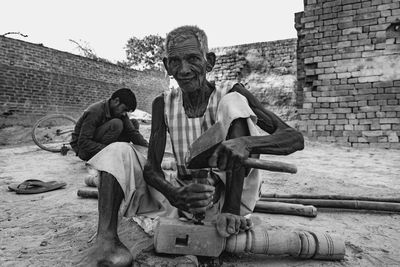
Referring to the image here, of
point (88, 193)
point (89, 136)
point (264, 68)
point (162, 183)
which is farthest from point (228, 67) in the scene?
point (162, 183)

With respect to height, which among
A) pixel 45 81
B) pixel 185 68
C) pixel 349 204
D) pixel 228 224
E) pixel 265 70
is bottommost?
pixel 349 204

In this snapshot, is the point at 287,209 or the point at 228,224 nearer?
the point at 228,224

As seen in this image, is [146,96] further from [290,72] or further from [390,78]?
[390,78]

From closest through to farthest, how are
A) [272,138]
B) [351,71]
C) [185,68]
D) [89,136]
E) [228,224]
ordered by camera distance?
[228,224], [272,138], [185,68], [89,136], [351,71]

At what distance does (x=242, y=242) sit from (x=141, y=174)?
2.11 ft

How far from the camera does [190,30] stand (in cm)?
165

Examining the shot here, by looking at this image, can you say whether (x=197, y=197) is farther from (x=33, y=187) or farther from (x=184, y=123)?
(x=33, y=187)

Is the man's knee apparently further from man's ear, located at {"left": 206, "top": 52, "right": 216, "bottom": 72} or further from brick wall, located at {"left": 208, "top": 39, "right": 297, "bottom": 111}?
brick wall, located at {"left": 208, "top": 39, "right": 297, "bottom": 111}

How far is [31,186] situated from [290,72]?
30.7ft

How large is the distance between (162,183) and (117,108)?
2.64 metres

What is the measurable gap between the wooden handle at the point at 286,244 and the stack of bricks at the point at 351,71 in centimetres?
574

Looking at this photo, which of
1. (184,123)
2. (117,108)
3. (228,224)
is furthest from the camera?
(117,108)

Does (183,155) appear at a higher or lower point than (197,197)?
higher

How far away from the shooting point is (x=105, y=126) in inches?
153
